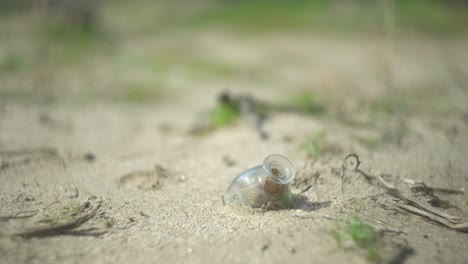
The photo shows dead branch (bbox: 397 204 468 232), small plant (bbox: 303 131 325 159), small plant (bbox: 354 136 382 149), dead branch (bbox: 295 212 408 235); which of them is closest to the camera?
dead branch (bbox: 295 212 408 235)

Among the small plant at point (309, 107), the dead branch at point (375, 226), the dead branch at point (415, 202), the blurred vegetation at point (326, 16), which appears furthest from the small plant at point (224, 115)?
the blurred vegetation at point (326, 16)

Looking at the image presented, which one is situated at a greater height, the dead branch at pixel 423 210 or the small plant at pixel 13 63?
the small plant at pixel 13 63

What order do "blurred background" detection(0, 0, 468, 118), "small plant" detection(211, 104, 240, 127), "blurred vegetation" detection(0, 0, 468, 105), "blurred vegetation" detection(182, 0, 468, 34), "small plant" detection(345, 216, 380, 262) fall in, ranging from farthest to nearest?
"blurred vegetation" detection(182, 0, 468, 34)
"blurred vegetation" detection(0, 0, 468, 105)
"blurred background" detection(0, 0, 468, 118)
"small plant" detection(211, 104, 240, 127)
"small plant" detection(345, 216, 380, 262)

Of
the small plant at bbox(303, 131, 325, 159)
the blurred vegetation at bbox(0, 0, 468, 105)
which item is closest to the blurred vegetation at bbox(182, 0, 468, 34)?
the blurred vegetation at bbox(0, 0, 468, 105)

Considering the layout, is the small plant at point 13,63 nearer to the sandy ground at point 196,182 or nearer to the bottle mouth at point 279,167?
the sandy ground at point 196,182

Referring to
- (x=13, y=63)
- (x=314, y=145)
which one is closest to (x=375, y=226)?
(x=314, y=145)

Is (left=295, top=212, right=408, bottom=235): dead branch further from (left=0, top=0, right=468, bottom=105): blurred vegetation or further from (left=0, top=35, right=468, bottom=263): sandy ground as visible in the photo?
(left=0, top=0, right=468, bottom=105): blurred vegetation
